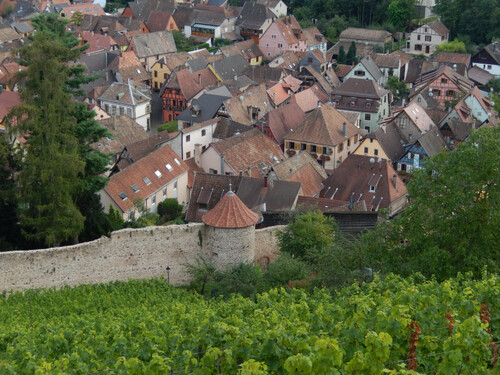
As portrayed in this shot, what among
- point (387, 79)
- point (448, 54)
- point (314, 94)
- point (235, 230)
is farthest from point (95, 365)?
point (448, 54)

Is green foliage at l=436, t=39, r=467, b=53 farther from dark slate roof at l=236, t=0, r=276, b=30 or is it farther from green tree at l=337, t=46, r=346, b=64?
dark slate roof at l=236, t=0, r=276, b=30

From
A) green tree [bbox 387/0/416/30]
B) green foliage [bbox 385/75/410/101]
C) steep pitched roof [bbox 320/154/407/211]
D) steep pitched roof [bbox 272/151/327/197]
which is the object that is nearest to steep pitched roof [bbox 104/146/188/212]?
steep pitched roof [bbox 272/151/327/197]

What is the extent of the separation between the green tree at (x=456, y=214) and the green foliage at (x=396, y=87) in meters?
46.9

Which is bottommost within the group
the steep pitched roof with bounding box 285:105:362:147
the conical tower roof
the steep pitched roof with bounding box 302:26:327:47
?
the steep pitched roof with bounding box 285:105:362:147

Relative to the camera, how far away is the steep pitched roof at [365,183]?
42.0 m

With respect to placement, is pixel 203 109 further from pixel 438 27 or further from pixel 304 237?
pixel 438 27

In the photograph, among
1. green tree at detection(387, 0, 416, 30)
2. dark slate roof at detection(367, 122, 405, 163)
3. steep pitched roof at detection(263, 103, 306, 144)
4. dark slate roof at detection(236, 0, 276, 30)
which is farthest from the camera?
dark slate roof at detection(236, 0, 276, 30)

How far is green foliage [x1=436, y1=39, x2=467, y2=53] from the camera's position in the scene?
260ft

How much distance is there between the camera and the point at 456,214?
22.7m

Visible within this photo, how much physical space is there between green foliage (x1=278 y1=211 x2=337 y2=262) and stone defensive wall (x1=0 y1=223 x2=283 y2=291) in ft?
3.08

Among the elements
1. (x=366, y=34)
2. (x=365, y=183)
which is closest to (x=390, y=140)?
(x=365, y=183)

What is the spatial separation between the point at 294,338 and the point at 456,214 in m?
9.49

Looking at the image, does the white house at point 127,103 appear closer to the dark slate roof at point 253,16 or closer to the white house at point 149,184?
the white house at point 149,184

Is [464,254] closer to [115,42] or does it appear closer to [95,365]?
[95,365]
